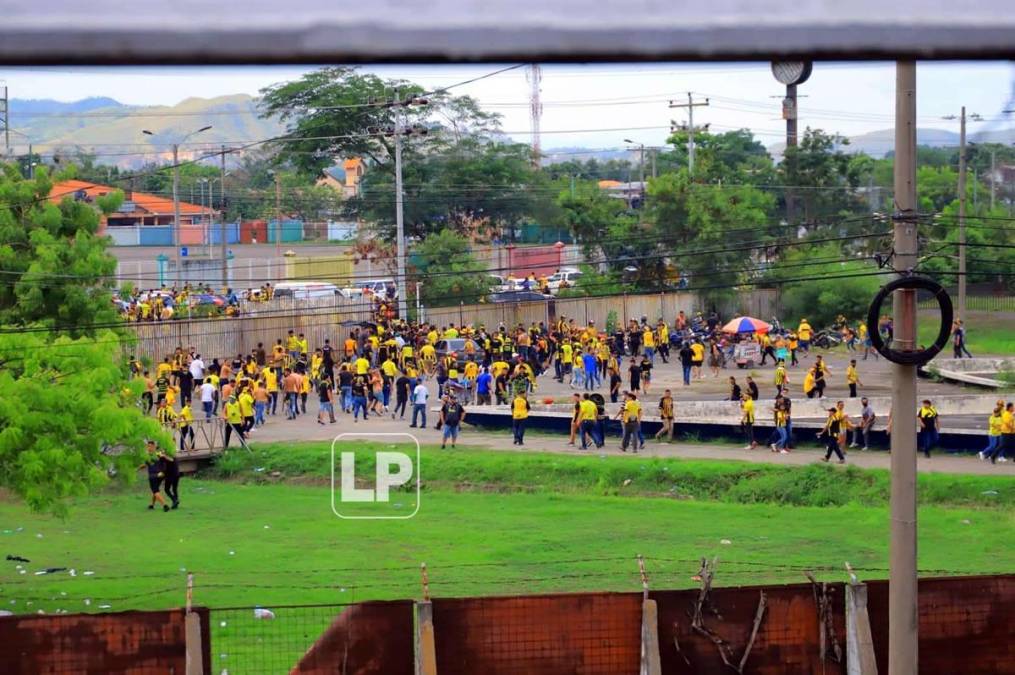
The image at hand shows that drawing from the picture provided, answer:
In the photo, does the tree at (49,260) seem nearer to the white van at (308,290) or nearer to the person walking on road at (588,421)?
the person walking on road at (588,421)

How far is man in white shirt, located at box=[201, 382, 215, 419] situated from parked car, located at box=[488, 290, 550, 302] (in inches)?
591

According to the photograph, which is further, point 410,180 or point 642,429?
point 410,180

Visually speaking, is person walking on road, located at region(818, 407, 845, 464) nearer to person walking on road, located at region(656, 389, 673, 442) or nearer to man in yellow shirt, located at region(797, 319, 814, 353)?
person walking on road, located at region(656, 389, 673, 442)

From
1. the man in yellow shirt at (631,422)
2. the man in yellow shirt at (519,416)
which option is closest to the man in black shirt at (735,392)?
the man in yellow shirt at (631,422)

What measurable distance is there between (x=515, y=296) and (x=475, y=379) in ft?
40.4

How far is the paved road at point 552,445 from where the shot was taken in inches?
808

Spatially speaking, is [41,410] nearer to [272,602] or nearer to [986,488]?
[272,602]

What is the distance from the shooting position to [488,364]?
92.3ft

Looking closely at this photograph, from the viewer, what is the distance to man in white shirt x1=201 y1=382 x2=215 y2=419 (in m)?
23.5

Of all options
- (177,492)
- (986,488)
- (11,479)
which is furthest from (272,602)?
(986,488)

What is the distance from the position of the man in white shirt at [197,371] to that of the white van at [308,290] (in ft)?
35.3

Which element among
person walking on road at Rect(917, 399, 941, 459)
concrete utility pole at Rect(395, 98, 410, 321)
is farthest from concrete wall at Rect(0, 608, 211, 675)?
concrete utility pole at Rect(395, 98, 410, 321)

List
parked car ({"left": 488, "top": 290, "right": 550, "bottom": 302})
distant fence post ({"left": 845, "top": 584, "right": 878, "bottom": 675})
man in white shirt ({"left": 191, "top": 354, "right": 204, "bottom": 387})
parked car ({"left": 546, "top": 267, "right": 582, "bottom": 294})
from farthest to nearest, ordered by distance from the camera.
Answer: parked car ({"left": 546, "top": 267, "right": 582, "bottom": 294}) < parked car ({"left": 488, "top": 290, "right": 550, "bottom": 302}) < man in white shirt ({"left": 191, "top": 354, "right": 204, "bottom": 387}) < distant fence post ({"left": 845, "top": 584, "right": 878, "bottom": 675})

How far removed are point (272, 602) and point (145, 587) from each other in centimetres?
178
